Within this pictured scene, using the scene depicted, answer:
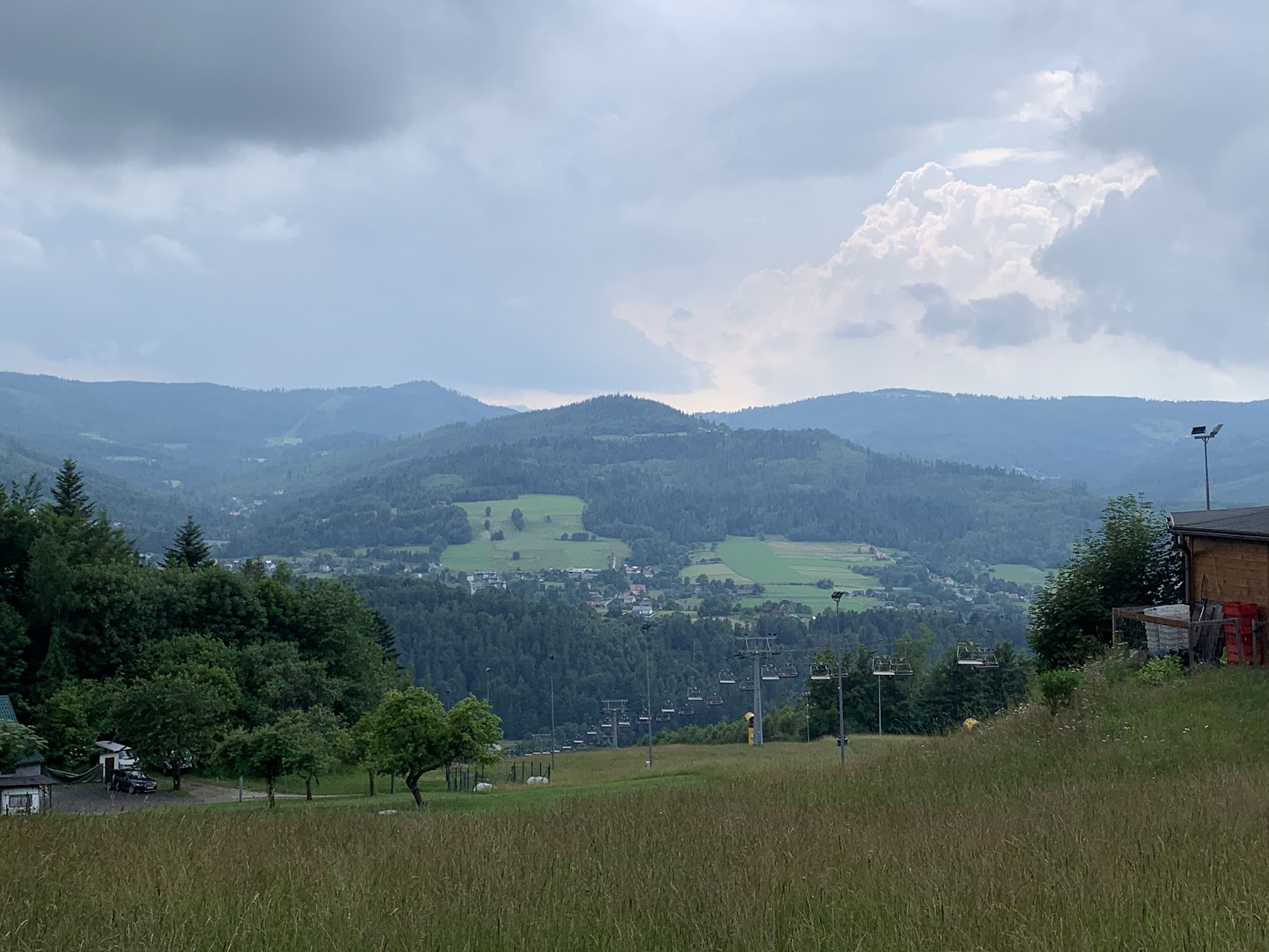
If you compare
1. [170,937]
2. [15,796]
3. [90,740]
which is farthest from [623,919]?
[90,740]

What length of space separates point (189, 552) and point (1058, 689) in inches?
2079

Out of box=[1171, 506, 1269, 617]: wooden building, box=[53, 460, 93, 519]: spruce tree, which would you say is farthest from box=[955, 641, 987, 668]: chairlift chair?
box=[53, 460, 93, 519]: spruce tree

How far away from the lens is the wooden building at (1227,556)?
21531 mm

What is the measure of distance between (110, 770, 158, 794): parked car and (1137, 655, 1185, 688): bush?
100 ft

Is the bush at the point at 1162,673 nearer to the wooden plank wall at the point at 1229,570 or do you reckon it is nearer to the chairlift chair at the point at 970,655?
the wooden plank wall at the point at 1229,570

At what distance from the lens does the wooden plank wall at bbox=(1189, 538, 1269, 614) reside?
2153cm

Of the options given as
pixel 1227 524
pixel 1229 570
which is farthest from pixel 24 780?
pixel 1227 524

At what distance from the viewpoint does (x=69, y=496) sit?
5762 centimetres

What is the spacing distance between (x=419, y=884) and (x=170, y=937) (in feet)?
4.74

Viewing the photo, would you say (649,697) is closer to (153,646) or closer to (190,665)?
(190,665)

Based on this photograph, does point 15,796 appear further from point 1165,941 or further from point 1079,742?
point 1165,941

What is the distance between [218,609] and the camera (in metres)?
51.5

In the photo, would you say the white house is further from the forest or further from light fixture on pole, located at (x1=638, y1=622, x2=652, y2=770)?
light fixture on pole, located at (x1=638, y1=622, x2=652, y2=770)

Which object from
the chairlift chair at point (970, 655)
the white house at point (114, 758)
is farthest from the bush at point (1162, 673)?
the white house at point (114, 758)
